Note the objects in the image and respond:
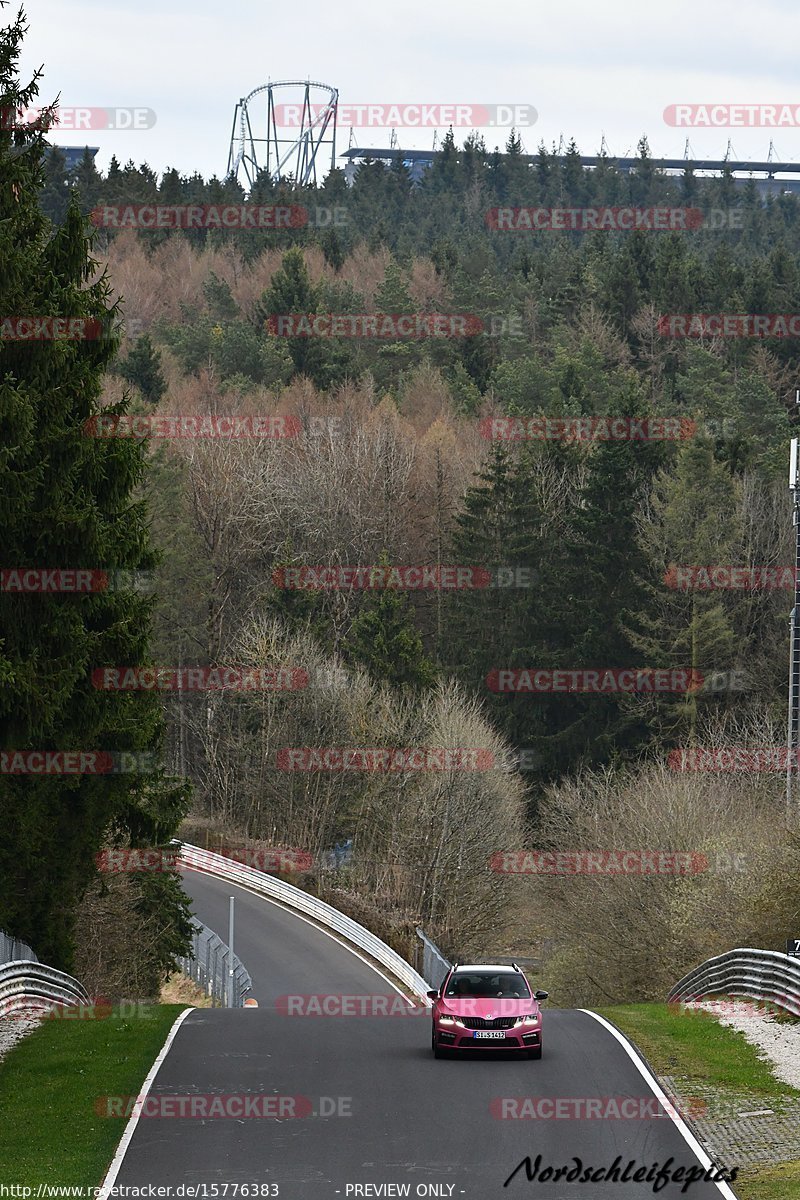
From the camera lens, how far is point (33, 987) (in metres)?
24.0

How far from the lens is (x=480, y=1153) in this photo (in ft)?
48.7

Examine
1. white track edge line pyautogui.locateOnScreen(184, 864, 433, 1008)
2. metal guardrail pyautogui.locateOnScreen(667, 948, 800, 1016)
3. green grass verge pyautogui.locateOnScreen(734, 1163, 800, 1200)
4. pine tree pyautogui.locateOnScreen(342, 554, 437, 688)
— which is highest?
green grass verge pyautogui.locateOnScreen(734, 1163, 800, 1200)

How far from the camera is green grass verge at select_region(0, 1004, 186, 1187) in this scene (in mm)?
14531

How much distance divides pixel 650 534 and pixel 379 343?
104 feet

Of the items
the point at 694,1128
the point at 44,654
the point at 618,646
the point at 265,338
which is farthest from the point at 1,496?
the point at 265,338

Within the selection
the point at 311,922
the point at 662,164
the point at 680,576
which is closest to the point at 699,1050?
the point at 311,922

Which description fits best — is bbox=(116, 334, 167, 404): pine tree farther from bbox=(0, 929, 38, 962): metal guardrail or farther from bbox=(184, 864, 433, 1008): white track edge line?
bbox=(0, 929, 38, 962): metal guardrail

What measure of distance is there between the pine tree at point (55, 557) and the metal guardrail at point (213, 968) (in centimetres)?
1142

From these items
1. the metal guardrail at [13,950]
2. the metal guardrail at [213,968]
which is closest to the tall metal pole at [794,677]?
the metal guardrail at [213,968]

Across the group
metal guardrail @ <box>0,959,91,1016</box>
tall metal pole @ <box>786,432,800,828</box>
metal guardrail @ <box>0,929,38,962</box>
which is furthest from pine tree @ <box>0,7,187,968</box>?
tall metal pole @ <box>786,432,800,828</box>

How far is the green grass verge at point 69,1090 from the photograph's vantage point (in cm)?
1453

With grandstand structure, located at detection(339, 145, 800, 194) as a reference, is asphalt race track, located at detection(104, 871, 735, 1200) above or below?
below

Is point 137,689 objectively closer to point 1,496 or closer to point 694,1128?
point 1,496

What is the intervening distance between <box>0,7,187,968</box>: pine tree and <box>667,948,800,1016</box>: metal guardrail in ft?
34.2
